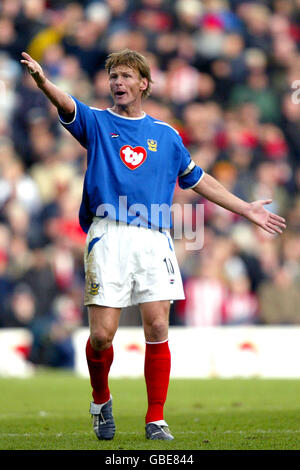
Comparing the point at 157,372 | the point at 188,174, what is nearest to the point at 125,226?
the point at 188,174

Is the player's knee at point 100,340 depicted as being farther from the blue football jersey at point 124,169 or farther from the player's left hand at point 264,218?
the player's left hand at point 264,218

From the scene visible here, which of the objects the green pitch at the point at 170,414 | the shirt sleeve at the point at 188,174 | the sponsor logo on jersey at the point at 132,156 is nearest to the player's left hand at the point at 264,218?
the shirt sleeve at the point at 188,174

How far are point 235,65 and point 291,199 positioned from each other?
112 inches

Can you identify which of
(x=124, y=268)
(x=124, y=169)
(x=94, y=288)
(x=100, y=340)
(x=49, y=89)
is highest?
(x=49, y=89)

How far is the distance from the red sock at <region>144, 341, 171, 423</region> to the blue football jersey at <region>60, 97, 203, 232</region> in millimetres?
809

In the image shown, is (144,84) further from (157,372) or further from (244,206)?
(157,372)

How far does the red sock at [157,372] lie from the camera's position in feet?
22.8

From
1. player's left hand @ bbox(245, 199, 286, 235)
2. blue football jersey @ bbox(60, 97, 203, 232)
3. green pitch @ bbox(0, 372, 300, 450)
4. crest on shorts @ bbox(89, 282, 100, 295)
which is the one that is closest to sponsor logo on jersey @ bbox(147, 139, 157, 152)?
blue football jersey @ bbox(60, 97, 203, 232)

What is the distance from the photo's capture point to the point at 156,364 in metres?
7.00

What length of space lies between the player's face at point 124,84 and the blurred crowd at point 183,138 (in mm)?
7945

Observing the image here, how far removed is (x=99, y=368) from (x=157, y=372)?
1.26 feet

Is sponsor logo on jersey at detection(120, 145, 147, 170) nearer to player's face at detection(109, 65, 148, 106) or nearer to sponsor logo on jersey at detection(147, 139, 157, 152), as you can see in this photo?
sponsor logo on jersey at detection(147, 139, 157, 152)

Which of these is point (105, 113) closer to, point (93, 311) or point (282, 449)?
point (93, 311)
